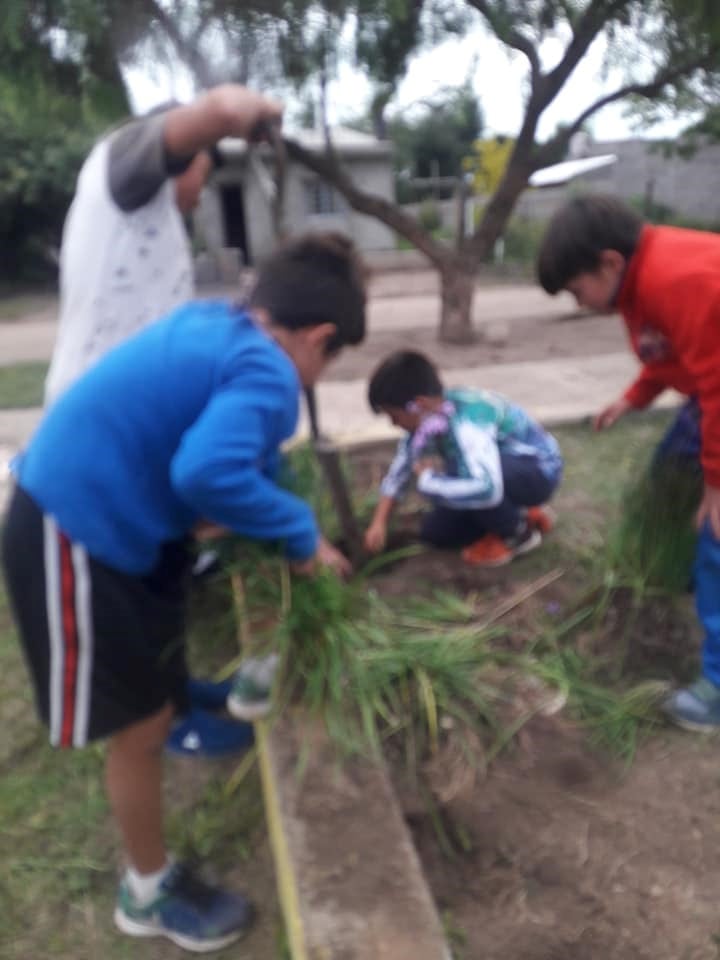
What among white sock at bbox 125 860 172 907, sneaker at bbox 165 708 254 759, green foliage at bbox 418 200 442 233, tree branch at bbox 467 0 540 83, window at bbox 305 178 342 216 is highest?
tree branch at bbox 467 0 540 83

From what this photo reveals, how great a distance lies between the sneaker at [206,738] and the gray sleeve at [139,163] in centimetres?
138

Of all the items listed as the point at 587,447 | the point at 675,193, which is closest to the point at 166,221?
the point at 587,447

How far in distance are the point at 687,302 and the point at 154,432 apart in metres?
1.24

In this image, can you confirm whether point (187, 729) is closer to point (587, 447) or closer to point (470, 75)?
point (587, 447)

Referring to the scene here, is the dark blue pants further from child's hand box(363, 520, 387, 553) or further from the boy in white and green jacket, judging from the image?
child's hand box(363, 520, 387, 553)

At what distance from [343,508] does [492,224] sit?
20.1 feet

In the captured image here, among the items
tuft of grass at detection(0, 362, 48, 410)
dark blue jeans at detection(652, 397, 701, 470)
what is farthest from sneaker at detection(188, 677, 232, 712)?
tuft of grass at detection(0, 362, 48, 410)

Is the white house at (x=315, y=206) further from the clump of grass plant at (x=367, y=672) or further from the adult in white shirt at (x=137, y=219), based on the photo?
the clump of grass plant at (x=367, y=672)

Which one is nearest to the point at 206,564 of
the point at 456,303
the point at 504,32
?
the point at 504,32

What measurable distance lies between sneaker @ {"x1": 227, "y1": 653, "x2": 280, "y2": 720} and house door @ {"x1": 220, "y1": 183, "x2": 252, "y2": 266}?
22252 mm

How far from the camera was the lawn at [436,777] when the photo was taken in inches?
72.9

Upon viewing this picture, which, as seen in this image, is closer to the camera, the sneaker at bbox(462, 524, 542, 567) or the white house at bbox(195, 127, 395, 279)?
the sneaker at bbox(462, 524, 542, 567)

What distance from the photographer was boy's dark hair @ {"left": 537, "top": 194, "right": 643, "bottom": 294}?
7.11ft

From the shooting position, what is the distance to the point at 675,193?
68.0ft
